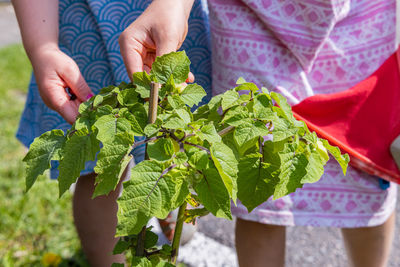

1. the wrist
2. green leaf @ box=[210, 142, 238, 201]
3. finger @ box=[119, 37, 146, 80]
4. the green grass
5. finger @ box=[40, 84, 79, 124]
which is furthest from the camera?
the green grass

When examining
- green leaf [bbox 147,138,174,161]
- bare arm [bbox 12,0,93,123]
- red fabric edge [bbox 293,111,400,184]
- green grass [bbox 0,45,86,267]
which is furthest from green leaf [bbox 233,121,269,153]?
green grass [bbox 0,45,86,267]

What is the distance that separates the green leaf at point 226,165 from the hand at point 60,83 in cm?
48

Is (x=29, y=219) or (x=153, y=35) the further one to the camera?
(x=29, y=219)

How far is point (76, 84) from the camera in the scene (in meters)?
0.99

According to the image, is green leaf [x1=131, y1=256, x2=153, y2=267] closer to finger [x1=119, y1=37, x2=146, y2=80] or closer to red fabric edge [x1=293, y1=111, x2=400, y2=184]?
finger [x1=119, y1=37, x2=146, y2=80]

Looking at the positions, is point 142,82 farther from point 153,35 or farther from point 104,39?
Result: point 104,39

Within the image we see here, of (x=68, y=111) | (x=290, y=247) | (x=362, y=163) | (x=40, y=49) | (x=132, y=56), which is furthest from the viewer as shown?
(x=290, y=247)

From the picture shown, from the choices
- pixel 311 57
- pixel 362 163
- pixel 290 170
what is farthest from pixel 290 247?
pixel 290 170

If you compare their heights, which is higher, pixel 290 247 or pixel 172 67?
pixel 172 67

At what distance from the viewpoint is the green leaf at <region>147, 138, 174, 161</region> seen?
0.59 meters

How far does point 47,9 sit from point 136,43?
1.33ft

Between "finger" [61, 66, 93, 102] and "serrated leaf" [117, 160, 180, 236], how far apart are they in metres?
0.47

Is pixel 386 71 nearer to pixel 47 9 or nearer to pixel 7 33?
pixel 47 9

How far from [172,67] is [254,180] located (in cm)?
23
